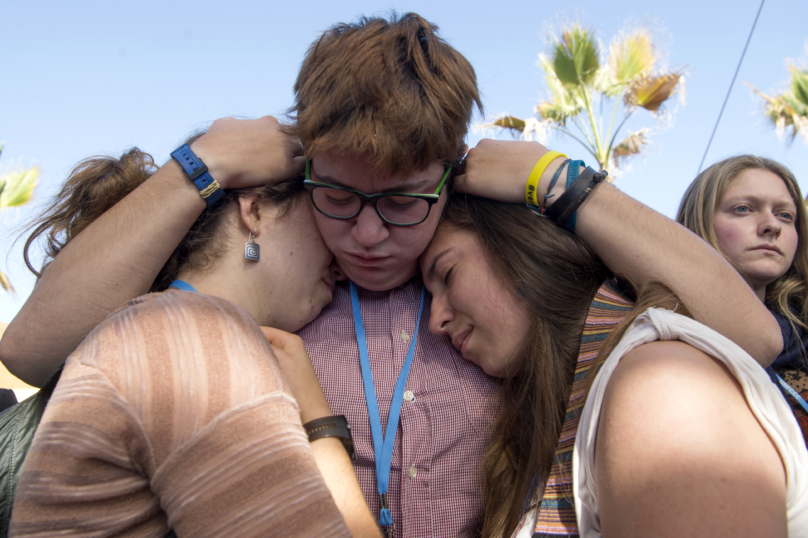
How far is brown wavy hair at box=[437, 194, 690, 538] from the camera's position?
183 cm

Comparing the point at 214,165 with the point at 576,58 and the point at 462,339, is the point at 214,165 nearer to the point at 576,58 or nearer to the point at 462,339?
the point at 462,339

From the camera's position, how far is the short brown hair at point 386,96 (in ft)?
5.61

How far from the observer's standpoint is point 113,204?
2.07 m

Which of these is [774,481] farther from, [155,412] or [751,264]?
[751,264]

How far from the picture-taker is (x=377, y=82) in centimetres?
173

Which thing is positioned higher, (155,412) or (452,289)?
(155,412)

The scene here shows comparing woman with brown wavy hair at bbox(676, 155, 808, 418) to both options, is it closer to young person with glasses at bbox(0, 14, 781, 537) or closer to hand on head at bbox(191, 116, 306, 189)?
young person with glasses at bbox(0, 14, 781, 537)

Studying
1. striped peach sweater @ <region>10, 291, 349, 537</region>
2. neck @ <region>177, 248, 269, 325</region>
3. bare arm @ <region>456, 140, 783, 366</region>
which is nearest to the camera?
striped peach sweater @ <region>10, 291, 349, 537</region>

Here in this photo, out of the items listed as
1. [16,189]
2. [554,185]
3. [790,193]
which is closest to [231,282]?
[554,185]

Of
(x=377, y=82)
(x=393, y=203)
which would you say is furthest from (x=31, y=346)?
(x=377, y=82)

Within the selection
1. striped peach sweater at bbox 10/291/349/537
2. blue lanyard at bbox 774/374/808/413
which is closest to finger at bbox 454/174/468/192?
striped peach sweater at bbox 10/291/349/537

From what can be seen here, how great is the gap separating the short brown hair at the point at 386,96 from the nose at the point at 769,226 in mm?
2957

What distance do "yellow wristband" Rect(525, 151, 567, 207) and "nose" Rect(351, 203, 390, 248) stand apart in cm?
59

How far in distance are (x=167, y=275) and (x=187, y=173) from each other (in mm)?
398
